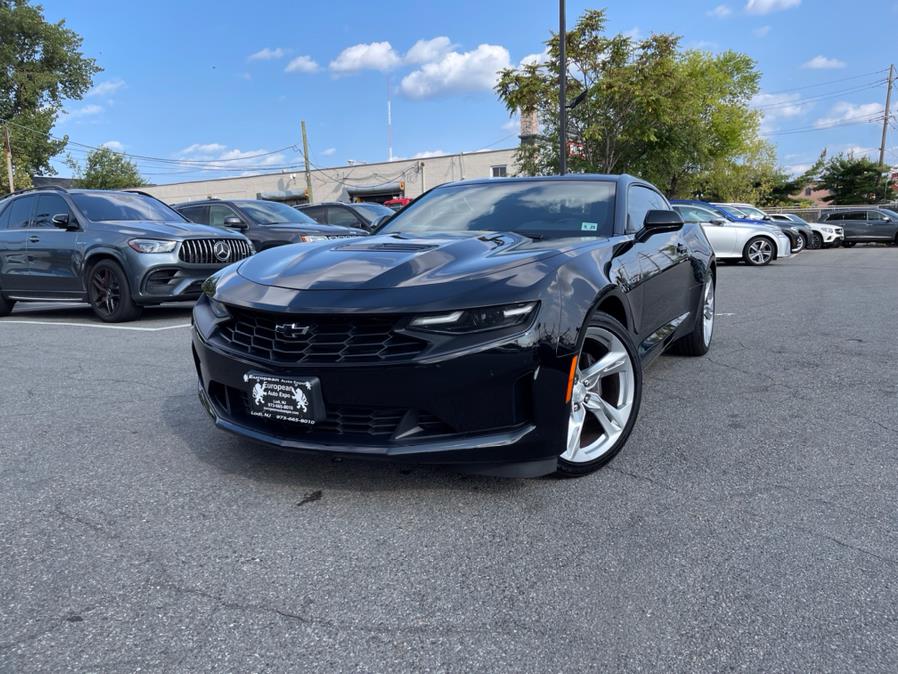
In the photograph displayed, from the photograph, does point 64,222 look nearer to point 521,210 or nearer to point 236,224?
point 236,224

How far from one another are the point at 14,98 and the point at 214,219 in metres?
43.9

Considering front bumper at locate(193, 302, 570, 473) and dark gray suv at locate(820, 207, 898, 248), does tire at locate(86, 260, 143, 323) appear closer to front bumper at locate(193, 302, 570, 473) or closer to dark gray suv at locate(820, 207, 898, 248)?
front bumper at locate(193, 302, 570, 473)

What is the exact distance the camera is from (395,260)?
2709 mm

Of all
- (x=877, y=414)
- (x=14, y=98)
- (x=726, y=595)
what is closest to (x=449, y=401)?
(x=726, y=595)

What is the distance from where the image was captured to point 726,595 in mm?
1909

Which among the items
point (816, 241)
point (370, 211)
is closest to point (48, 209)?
point (370, 211)

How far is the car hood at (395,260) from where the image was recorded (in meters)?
2.49

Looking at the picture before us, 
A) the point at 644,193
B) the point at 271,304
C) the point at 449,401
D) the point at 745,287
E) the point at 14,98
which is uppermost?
the point at 14,98

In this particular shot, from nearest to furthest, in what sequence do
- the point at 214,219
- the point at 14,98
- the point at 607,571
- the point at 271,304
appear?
1. the point at 607,571
2. the point at 271,304
3. the point at 214,219
4. the point at 14,98

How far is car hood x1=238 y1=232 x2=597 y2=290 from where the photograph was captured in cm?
249

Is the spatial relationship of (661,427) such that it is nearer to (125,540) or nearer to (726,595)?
(726,595)

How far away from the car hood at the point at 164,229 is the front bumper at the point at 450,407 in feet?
18.6

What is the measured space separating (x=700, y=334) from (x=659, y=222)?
176 cm

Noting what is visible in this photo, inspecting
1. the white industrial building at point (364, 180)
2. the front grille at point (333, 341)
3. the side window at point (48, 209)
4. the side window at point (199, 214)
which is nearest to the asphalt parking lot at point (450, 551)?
the front grille at point (333, 341)
